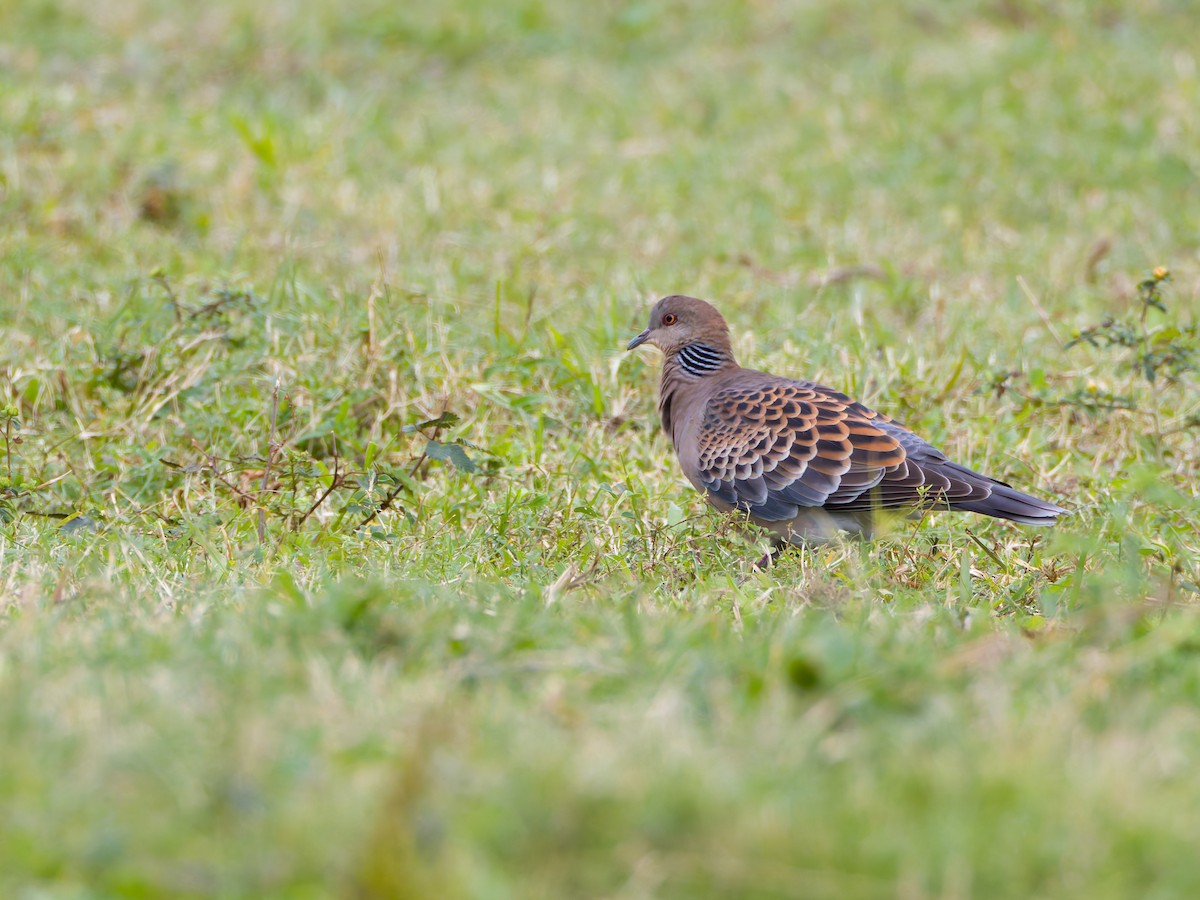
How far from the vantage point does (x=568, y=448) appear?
20.0 feet

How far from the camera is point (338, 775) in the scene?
8.70 ft

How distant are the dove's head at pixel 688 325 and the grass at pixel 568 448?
0.45 metres

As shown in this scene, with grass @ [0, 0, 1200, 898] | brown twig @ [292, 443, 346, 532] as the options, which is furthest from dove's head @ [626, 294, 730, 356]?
brown twig @ [292, 443, 346, 532]

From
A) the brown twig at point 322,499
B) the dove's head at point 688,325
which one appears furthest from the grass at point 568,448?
the dove's head at point 688,325

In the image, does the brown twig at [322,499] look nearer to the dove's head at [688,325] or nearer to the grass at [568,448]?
the grass at [568,448]

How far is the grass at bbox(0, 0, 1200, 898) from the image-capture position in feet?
8.23

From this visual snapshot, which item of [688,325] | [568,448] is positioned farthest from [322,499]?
[688,325]

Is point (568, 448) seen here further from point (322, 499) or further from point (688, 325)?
point (322, 499)

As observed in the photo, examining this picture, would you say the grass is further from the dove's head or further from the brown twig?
the dove's head

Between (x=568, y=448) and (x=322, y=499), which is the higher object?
(x=322, y=499)

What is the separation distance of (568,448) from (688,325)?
69cm

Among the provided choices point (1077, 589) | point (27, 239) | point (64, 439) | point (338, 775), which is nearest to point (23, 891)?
point (338, 775)

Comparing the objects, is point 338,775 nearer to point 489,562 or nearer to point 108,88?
point 489,562

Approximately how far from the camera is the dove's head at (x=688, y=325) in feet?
20.0
